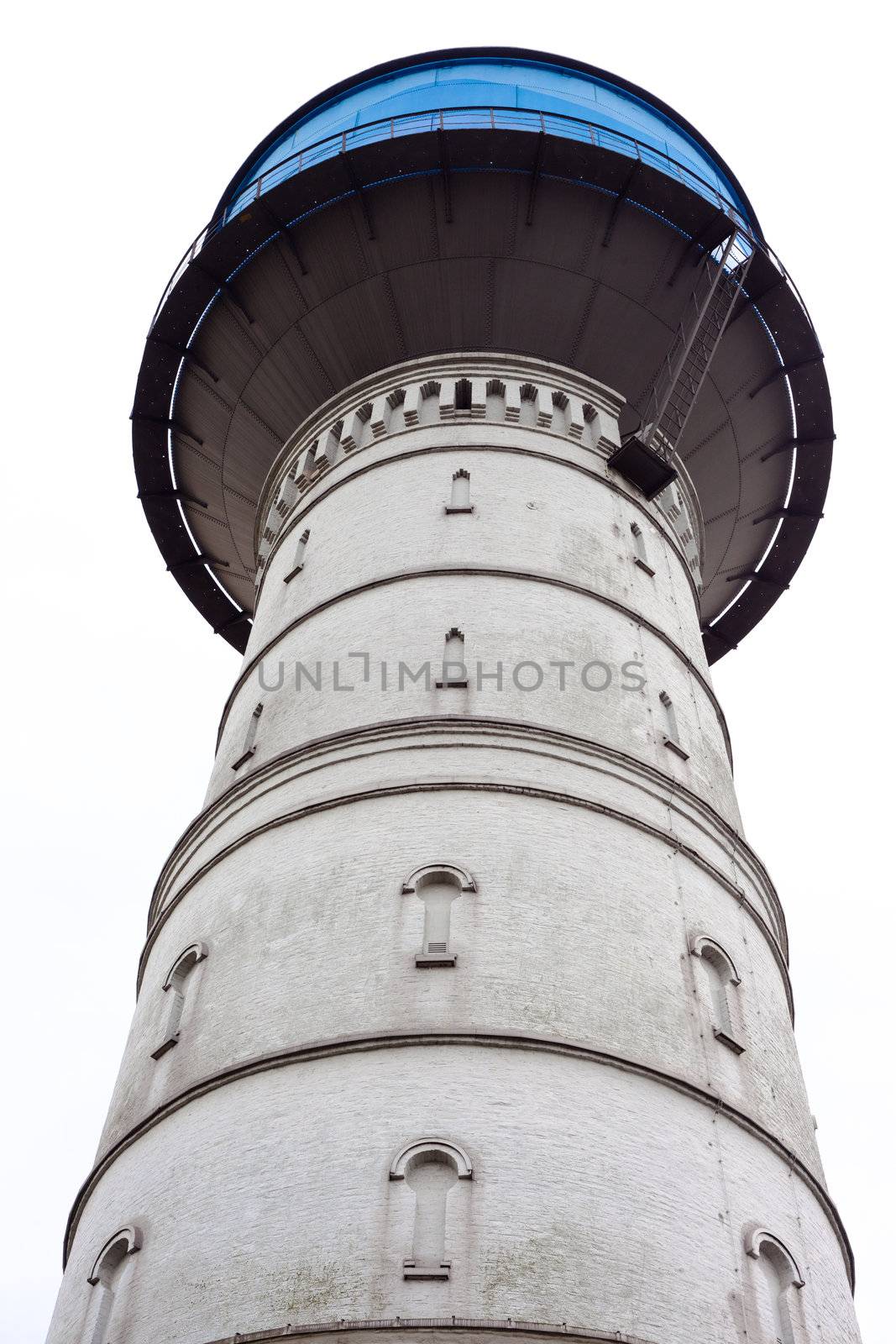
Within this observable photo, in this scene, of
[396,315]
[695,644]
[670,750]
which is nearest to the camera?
[670,750]

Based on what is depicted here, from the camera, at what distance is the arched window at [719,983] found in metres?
11.2

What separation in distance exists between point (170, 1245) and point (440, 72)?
17.4 metres

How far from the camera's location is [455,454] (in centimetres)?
1661

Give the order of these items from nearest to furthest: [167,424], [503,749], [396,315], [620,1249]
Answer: [620,1249] → [503,749] → [396,315] → [167,424]

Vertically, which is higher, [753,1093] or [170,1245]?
[753,1093]

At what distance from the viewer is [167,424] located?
20.2 m

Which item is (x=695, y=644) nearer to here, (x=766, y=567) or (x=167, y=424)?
(x=766, y=567)

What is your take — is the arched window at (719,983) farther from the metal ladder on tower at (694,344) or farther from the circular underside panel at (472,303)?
the circular underside panel at (472,303)

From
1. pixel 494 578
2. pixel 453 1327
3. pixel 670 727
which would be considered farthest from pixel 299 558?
pixel 453 1327

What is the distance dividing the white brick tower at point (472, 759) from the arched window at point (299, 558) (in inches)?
6.7

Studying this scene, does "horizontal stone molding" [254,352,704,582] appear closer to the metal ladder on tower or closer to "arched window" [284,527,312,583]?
the metal ladder on tower

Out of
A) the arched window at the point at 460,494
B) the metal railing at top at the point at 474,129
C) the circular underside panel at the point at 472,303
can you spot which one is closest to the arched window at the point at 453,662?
the arched window at the point at 460,494

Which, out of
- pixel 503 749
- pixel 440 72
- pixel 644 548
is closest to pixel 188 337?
pixel 440 72

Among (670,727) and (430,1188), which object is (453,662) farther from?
(430,1188)
